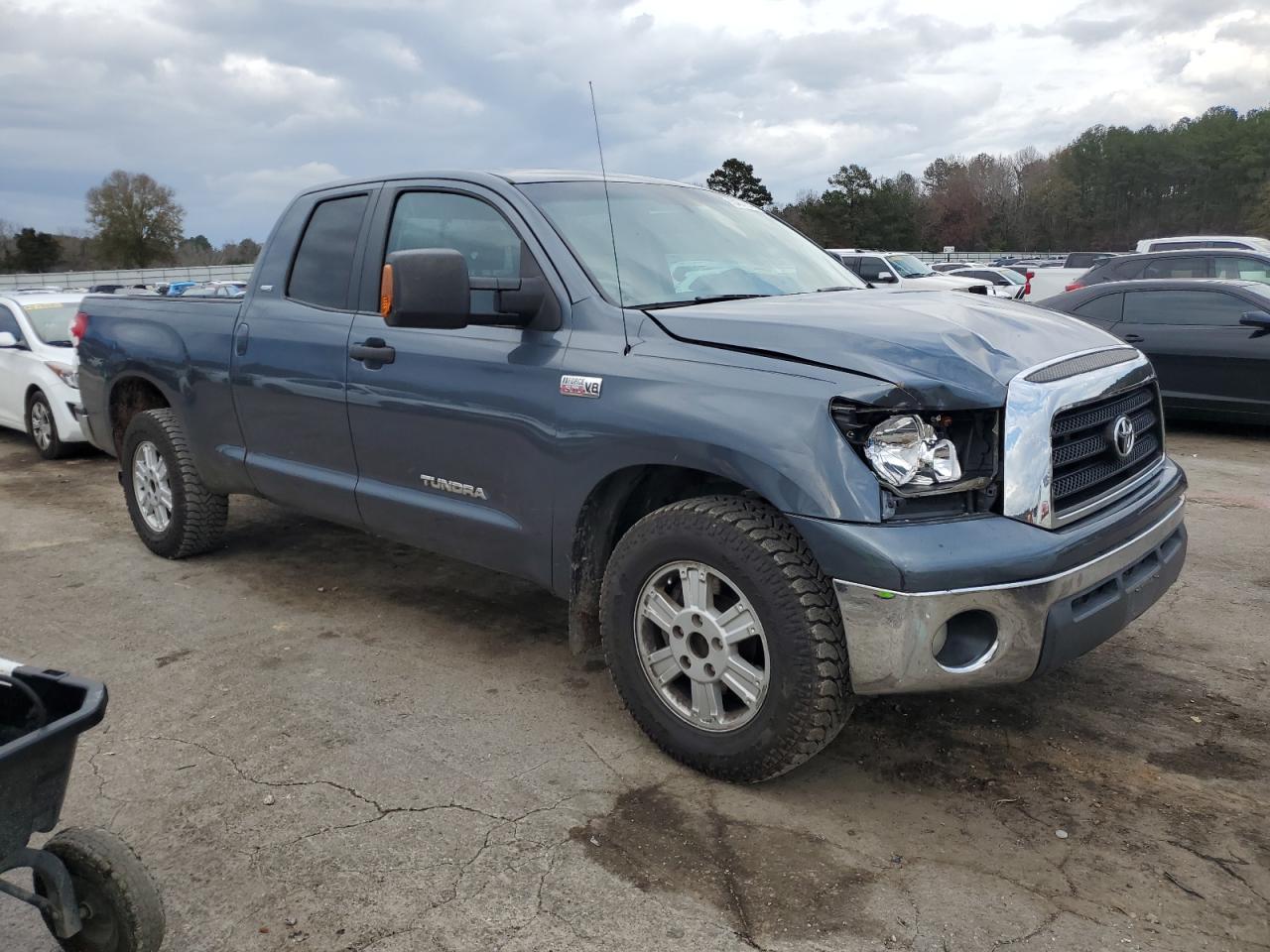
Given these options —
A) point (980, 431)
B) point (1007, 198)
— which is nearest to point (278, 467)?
point (980, 431)

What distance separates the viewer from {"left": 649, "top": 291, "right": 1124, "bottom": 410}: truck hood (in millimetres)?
2932

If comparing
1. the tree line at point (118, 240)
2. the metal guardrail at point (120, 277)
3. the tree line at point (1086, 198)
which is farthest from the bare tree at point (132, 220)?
the tree line at point (1086, 198)

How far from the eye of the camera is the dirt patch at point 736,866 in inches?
104

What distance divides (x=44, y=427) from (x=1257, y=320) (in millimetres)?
10762

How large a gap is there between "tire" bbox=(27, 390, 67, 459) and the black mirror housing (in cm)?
705

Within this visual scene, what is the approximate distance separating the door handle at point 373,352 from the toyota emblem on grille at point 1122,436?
265cm

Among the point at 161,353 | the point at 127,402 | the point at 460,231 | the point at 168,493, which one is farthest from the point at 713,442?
the point at 127,402

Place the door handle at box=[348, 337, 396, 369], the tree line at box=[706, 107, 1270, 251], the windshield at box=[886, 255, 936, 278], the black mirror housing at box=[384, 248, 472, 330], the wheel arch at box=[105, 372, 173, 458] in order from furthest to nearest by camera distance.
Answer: the tree line at box=[706, 107, 1270, 251]
the windshield at box=[886, 255, 936, 278]
the wheel arch at box=[105, 372, 173, 458]
the door handle at box=[348, 337, 396, 369]
the black mirror housing at box=[384, 248, 472, 330]

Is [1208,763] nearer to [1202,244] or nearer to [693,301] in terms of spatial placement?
[693,301]

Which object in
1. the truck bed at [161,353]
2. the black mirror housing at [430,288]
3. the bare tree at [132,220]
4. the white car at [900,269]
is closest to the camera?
the black mirror housing at [430,288]

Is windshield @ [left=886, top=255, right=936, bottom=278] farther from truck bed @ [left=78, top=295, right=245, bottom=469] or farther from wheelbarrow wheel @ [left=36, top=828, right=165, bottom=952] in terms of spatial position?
wheelbarrow wheel @ [left=36, top=828, right=165, bottom=952]

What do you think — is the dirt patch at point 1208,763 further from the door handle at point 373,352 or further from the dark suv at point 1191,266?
the dark suv at point 1191,266

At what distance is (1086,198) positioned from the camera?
8362cm

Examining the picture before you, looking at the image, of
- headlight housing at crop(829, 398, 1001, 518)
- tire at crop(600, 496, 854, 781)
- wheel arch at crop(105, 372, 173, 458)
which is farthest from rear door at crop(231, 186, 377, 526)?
headlight housing at crop(829, 398, 1001, 518)
